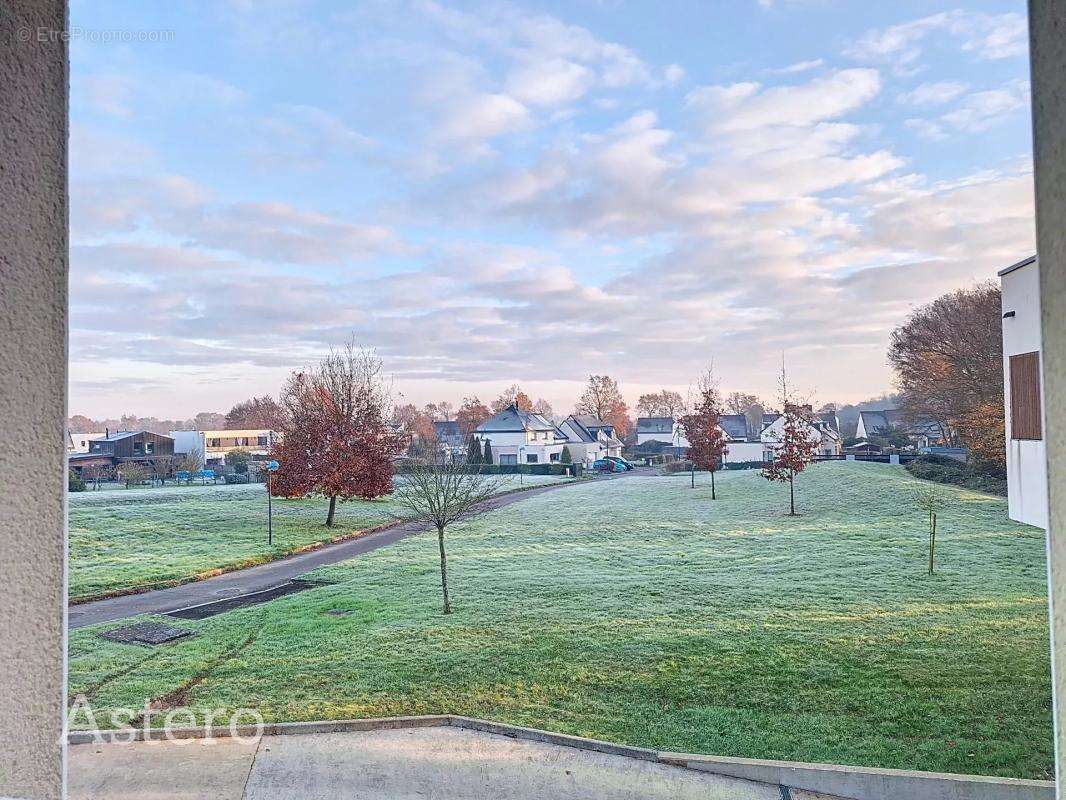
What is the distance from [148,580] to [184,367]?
2026 centimetres

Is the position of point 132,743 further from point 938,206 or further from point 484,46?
point 938,206

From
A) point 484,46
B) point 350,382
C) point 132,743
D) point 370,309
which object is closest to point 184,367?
point 370,309

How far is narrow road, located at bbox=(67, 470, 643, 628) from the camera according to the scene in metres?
9.17

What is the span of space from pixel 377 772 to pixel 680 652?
12.1 ft

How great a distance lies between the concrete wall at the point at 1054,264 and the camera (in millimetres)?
1039

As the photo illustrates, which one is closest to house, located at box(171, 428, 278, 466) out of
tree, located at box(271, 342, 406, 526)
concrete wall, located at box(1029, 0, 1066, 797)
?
tree, located at box(271, 342, 406, 526)

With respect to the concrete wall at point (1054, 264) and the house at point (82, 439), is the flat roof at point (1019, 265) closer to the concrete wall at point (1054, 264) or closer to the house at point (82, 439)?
the concrete wall at point (1054, 264)

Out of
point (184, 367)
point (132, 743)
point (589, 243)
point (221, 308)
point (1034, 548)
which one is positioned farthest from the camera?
point (184, 367)

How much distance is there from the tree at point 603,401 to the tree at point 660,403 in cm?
265

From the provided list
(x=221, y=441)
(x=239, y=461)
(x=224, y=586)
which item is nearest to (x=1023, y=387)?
(x=224, y=586)

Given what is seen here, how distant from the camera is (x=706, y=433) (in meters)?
23.8

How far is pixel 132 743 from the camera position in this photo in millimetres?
4629

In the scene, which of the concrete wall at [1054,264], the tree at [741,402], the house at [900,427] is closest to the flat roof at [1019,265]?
the concrete wall at [1054,264]

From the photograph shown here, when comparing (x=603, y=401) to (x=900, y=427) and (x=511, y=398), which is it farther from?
(x=900, y=427)
